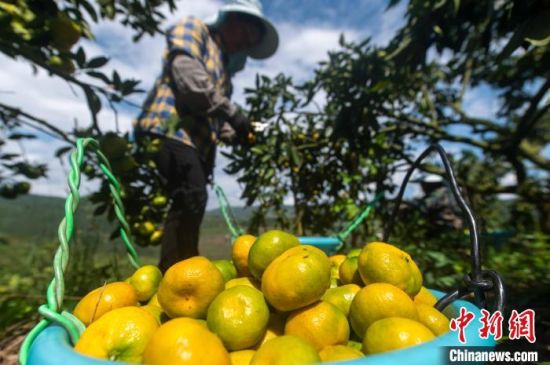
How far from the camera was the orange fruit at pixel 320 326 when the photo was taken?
704 millimetres

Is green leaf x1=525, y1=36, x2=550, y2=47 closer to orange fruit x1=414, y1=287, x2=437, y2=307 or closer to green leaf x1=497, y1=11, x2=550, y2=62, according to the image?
green leaf x1=497, y1=11, x2=550, y2=62

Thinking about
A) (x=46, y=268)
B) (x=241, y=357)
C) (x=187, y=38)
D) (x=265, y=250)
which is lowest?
(x=46, y=268)

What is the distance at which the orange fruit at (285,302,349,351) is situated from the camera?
70 centimetres

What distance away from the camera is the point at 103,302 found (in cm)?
77

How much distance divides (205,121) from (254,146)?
2.10 ft

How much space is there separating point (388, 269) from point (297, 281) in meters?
0.24

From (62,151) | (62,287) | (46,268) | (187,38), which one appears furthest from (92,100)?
(46,268)

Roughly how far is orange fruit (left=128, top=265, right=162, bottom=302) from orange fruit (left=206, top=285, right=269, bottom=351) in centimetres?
26

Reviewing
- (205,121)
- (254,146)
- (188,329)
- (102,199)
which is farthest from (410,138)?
(188,329)

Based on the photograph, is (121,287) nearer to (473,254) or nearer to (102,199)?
(473,254)

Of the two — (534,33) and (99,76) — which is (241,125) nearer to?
(99,76)

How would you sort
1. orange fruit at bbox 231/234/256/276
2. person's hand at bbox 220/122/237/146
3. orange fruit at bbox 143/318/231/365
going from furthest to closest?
person's hand at bbox 220/122/237/146, orange fruit at bbox 231/234/256/276, orange fruit at bbox 143/318/231/365

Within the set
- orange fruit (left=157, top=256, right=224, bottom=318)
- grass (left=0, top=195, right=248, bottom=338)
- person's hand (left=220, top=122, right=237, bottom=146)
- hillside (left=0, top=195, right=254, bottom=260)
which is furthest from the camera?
hillside (left=0, top=195, right=254, bottom=260)

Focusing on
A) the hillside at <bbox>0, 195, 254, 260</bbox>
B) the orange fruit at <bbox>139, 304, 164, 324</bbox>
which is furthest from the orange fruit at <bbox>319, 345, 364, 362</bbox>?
the hillside at <bbox>0, 195, 254, 260</bbox>
